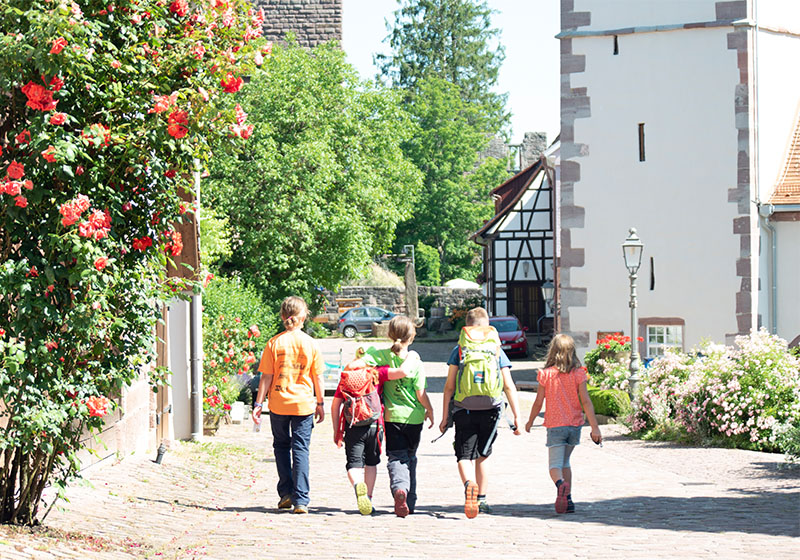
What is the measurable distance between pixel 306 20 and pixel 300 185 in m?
11.3

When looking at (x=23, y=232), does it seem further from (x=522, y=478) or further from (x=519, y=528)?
(x=522, y=478)

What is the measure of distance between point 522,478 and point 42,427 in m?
6.09

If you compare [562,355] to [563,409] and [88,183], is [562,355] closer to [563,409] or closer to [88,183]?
[563,409]

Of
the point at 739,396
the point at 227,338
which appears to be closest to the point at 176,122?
the point at 739,396

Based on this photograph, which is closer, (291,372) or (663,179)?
(291,372)

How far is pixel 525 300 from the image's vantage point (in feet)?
145

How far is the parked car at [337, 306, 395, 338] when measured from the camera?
48.6 metres

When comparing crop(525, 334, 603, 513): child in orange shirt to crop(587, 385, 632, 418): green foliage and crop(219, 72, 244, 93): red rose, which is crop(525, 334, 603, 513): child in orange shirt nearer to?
crop(219, 72, 244, 93): red rose

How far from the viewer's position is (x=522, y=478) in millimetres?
11016

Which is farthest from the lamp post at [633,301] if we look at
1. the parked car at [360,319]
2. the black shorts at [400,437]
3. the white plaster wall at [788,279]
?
the parked car at [360,319]

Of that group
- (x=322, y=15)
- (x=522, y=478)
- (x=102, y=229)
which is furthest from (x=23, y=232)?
(x=322, y=15)

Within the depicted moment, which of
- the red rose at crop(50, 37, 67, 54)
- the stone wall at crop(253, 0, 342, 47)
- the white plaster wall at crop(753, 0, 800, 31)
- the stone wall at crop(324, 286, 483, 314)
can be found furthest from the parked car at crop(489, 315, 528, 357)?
the red rose at crop(50, 37, 67, 54)

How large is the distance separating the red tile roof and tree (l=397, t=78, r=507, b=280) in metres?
37.1

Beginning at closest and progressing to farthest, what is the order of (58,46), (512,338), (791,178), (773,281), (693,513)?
(58,46) < (693,513) < (773,281) < (791,178) < (512,338)
